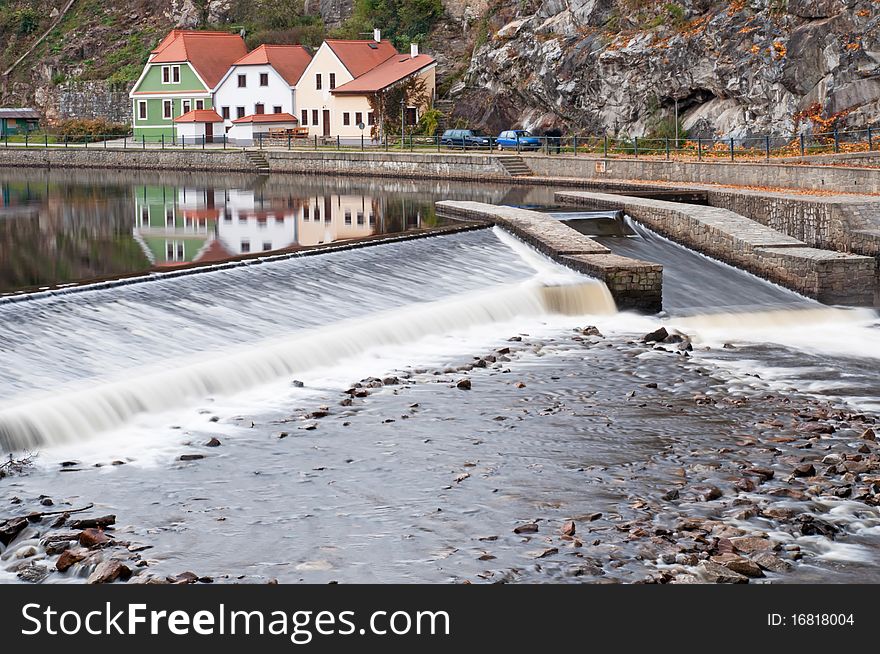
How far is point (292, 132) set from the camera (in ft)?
250

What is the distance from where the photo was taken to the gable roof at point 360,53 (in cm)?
7488

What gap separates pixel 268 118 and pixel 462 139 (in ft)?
64.3

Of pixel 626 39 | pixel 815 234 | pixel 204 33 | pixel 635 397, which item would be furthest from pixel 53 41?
pixel 635 397

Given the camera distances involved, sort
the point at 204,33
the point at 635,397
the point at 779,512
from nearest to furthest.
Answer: the point at 779,512, the point at 635,397, the point at 204,33

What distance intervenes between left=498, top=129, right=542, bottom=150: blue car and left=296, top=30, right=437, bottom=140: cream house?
12026 mm

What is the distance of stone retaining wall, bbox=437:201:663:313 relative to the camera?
75.9 feet

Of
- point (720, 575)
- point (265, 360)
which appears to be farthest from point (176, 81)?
point (720, 575)

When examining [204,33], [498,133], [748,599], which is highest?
[204,33]

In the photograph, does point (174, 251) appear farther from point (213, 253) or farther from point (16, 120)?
point (16, 120)

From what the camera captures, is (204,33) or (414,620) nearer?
(414,620)

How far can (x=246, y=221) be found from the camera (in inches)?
1449

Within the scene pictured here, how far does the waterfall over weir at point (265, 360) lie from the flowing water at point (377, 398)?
0.12 feet

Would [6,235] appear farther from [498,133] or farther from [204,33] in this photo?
[204,33]

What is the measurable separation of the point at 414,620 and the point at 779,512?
4.68 meters
